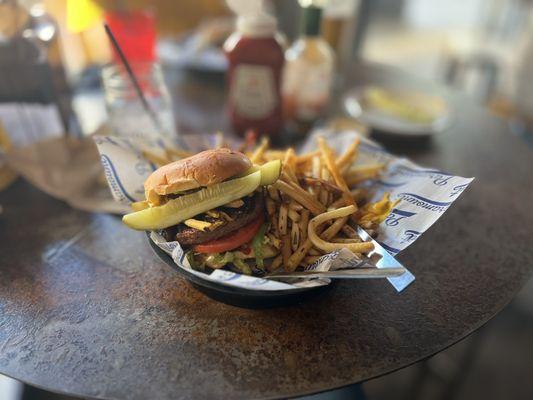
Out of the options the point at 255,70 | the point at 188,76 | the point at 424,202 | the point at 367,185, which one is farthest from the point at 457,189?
the point at 188,76

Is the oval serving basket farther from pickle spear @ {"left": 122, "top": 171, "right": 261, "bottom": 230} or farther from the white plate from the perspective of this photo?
the white plate

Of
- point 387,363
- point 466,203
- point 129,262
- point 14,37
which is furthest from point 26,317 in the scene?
point 466,203

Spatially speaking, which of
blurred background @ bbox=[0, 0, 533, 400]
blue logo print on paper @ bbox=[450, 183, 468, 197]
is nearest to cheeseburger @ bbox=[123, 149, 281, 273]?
blue logo print on paper @ bbox=[450, 183, 468, 197]

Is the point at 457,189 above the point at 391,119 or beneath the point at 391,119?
above

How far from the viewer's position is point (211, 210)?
808mm

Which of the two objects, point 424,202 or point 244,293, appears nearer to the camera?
point 244,293

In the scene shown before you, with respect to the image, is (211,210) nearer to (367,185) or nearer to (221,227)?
(221,227)

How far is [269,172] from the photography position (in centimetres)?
83

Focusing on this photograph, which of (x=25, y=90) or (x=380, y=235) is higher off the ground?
(x=25, y=90)

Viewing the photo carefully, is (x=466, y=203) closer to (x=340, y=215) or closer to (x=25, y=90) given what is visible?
(x=340, y=215)

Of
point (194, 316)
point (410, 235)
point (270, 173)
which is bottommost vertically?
point (194, 316)

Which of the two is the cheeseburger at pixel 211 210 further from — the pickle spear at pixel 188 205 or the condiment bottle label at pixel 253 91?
the condiment bottle label at pixel 253 91

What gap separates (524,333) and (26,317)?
2.16 meters

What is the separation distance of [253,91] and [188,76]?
783 mm
